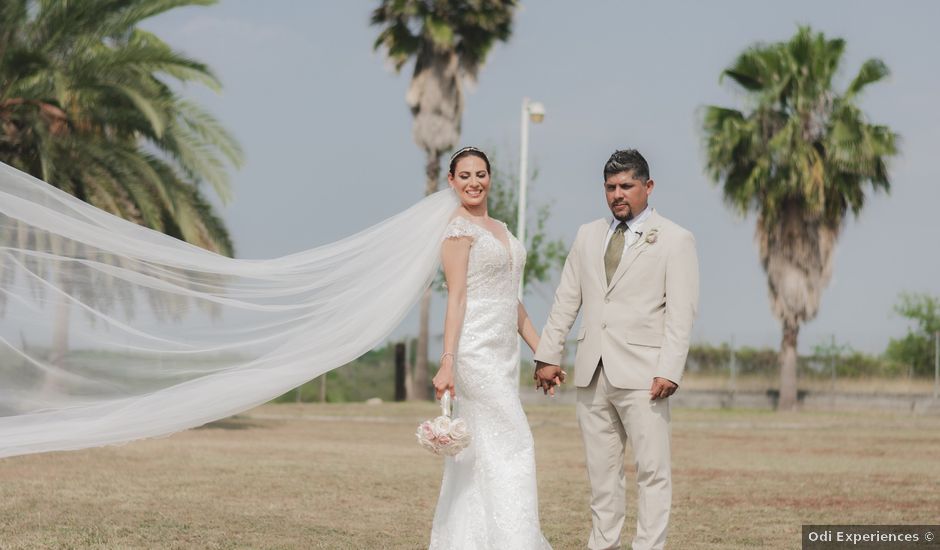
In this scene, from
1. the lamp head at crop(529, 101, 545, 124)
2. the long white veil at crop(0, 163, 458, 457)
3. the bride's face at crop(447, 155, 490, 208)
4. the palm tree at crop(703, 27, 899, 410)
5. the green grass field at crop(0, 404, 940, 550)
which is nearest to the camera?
the bride's face at crop(447, 155, 490, 208)

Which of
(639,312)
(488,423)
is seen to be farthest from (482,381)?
(639,312)

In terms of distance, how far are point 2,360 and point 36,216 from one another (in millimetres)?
924

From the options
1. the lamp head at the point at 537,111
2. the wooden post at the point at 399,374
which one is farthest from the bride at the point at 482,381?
the wooden post at the point at 399,374


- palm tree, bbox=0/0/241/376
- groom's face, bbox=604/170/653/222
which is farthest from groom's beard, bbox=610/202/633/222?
palm tree, bbox=0/0/241/376

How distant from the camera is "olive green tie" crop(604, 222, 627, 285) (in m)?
6.93

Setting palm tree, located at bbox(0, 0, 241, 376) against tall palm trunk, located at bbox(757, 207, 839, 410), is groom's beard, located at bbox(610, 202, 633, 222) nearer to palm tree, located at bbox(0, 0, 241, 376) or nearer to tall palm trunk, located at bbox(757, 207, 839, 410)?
palm tree, located at bbox(0, 0, 241, 376)

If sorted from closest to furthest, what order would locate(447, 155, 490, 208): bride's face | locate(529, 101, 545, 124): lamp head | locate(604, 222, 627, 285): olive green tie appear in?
locate(604, 222, 627, 285): olive green tie < locate(447, 155, 490, 208): bride's face < locate(529, 101, 545, 124): lamp head

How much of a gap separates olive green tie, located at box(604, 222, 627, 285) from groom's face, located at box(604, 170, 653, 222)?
72 mm

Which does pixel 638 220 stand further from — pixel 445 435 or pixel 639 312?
pixel 445 435

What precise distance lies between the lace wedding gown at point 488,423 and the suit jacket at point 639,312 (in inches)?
10.8

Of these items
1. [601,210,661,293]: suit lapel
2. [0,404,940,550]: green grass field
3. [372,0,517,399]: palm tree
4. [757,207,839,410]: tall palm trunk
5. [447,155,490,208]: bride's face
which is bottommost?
[0,404,940,550]: green grass field

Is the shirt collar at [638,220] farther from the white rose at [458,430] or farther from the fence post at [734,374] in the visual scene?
the fence post at [734,374]

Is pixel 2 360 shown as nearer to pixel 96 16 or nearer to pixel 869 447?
pixel 96 16

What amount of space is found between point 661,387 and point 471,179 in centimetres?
164
